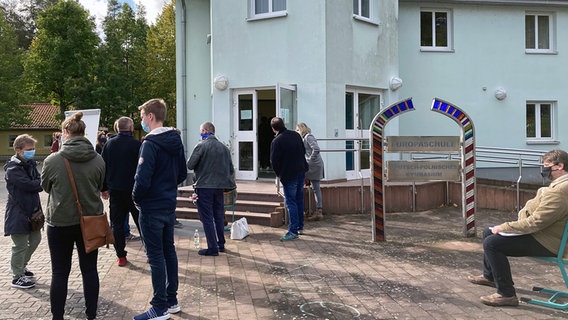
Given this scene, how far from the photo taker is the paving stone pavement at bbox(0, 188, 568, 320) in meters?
5.00

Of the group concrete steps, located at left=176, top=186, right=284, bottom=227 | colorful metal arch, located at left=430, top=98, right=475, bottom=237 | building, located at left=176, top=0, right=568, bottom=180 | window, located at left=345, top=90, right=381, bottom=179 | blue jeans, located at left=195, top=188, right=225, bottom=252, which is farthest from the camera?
window, located at left=345, top=90, right=381, bottom=179

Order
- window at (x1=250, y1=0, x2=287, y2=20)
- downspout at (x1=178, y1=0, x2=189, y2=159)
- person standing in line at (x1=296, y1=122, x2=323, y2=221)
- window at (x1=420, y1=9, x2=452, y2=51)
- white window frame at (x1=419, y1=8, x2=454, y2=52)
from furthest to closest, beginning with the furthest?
window at (x1=420, y1=9, x2=452, y2=51) → white window frame at (x1=419, y1=8, x2=454, y2=52) → downspout at (x1=178, y1=0, x2=189, y2=159) → window at (x1=250, y1=0, x2=287, y2=20) → person standing in line at (x1=296, y1=122, x2=323, y2=221)

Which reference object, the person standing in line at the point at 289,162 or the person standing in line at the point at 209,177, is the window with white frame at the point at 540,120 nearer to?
the person standing in line at the point at 289,162

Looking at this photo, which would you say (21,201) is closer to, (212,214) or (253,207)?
(212,214)

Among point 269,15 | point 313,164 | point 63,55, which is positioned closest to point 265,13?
point 269,15

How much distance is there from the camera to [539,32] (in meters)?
16.6

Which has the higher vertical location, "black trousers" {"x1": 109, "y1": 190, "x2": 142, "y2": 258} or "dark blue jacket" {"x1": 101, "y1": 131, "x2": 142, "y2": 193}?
"dark blue jacket" {"x1": 101, "y1": 131, "x2": 142, "y2": 193}

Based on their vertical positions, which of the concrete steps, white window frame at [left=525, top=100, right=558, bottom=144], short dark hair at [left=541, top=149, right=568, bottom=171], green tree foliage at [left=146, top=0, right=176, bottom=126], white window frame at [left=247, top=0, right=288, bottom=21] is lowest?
the concrete steps

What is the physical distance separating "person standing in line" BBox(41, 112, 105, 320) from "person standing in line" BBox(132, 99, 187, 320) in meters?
0.43

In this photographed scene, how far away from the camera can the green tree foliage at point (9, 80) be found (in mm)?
38219

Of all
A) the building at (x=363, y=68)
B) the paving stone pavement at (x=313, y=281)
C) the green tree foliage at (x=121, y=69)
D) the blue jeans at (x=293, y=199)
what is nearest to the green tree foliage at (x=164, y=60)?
the green tree foliage at (x=121, y=69)

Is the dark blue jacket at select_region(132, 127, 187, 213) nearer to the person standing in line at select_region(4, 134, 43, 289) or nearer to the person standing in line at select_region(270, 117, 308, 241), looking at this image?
the person standing in line at select_region(4, 134, 43, 289)

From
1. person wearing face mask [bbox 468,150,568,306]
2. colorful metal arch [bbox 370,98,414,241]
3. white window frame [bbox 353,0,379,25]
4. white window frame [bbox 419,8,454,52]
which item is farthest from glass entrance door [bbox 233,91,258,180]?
person wearing face mask [bbox 468,150,568,306]

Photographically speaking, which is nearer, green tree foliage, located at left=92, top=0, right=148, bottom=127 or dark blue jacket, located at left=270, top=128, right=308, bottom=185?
dark blue jacket, located at left=270, top=128, right=308, bottom=185
